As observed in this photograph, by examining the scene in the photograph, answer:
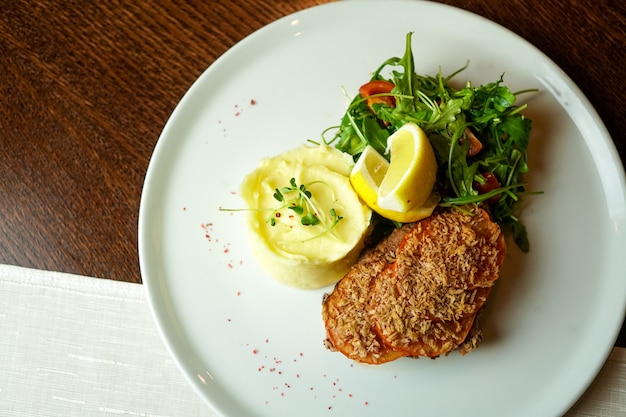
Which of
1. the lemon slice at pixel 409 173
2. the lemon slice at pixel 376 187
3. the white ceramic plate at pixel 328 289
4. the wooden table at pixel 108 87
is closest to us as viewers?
the lemon slice at pixel 409 173

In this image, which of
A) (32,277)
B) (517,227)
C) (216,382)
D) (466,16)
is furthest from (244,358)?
(466,16)

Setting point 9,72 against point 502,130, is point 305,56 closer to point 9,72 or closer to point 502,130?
point 502,130

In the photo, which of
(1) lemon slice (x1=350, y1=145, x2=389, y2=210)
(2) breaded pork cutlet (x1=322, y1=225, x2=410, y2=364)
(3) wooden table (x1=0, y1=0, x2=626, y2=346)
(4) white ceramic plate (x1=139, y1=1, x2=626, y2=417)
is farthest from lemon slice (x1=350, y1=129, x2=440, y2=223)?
(3) wooden table (x1=0, y1=0, x2=626, y2=346)

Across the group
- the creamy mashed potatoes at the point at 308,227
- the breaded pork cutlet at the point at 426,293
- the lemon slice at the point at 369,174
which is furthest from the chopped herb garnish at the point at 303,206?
the breaded pork cutlet at the point at 426,293

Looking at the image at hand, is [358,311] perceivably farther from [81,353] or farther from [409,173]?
→ [81,353]

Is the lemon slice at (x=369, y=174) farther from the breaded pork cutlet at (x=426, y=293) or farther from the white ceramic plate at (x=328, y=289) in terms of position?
the white ceramic plate at (x=328, y=289)
